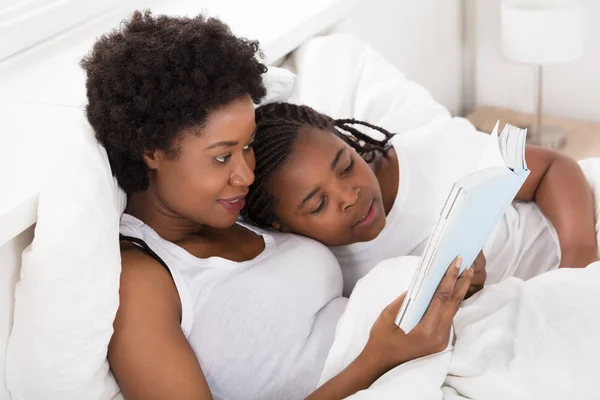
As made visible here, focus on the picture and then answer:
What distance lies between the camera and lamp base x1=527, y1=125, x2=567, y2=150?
2396 millimetres

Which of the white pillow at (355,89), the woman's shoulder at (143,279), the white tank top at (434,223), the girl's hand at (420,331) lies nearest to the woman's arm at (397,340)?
the girl's hand at (420,331)

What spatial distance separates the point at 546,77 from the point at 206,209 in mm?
1784

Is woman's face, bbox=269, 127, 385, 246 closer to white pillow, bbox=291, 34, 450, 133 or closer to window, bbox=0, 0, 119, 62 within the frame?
white pillow, bbox=291, 34, 450, 133

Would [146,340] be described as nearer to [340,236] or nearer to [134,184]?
[134,184]

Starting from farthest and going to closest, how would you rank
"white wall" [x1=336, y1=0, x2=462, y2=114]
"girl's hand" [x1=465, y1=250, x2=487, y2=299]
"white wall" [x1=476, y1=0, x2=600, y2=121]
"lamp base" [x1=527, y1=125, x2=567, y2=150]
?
"white wall" [x1=476, y1=0, x2=600, y2=121] < "lamp base" [x1=527, y1=125, x2=567, y2=150] < "white wall" [x1=336, y1=0, x2=462, y2=114] < "girl's hand" [x1=465, y1=250, x2=487, y2=299]

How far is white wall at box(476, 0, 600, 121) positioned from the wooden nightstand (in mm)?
61

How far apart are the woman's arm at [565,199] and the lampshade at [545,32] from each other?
2.96 ft

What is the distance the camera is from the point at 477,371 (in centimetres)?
107

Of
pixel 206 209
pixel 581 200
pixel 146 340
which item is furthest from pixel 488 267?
pixel 146 340

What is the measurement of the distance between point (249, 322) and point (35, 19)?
783 mm

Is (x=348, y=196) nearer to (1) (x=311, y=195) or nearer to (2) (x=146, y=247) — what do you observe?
(1) (x=311, y=195)

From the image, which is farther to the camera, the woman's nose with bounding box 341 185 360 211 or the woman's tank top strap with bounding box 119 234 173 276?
the woman's nose with bounding box 341 185 360 211

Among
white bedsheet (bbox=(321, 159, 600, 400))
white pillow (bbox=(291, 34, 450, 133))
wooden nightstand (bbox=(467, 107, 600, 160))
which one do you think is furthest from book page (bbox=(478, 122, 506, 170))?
wooden nightstand (bbox=(467, 107, 600, 160))

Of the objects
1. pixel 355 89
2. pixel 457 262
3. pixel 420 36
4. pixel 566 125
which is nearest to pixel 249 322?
pixel 457 262
